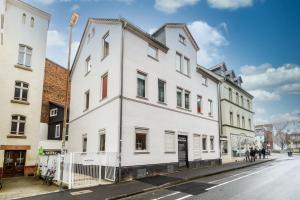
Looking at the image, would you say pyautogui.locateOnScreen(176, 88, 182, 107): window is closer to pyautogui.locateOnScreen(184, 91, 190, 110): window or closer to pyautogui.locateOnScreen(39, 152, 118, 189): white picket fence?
pyautogui.locateOnScreen(184, 91, 190, 110): window

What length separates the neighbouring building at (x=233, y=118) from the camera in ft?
92.5

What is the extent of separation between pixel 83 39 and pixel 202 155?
53.9ft

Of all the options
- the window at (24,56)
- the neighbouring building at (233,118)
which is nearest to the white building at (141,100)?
the neighbouring building at (233,118)

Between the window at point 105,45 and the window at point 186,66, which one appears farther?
the window at point 186,66

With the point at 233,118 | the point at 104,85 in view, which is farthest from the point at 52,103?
the point at 233,118

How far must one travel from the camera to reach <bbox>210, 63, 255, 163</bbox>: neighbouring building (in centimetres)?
2819

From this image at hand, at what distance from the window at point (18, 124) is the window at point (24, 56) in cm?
520

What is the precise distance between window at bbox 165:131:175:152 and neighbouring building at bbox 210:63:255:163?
31.7ft

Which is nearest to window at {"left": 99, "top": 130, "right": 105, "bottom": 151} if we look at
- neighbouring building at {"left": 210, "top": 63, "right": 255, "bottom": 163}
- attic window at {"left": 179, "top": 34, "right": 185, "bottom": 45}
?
attic window at {"left": 179, "top": 34, "right": 185, "bottom": 45}

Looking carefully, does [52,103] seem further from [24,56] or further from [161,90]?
[161,90]

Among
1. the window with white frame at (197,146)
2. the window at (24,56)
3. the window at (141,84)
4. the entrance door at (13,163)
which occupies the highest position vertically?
the window at (24,56)

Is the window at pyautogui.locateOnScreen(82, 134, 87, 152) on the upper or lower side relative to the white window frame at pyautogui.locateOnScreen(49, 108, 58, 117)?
lower

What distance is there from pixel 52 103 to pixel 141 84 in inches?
720

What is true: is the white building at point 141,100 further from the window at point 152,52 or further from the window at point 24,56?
the window at point 24,56
